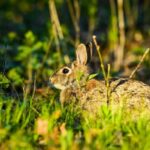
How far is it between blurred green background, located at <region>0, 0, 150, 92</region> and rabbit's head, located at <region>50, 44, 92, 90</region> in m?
0.41

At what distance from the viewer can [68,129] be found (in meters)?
5.18

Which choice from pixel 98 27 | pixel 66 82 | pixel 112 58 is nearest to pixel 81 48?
pixel 66 82


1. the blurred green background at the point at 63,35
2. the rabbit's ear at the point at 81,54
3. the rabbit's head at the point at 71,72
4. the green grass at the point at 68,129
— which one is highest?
the blurred green background at the point at 63,35

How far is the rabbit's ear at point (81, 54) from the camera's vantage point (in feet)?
24.6

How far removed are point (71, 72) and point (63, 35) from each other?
135 inches

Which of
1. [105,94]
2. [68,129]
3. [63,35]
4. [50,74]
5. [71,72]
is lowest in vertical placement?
[68,129]

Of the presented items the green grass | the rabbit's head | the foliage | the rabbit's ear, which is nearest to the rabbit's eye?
the rabbit's head

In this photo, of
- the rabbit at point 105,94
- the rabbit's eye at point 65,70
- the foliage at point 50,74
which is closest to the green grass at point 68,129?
the foliage at point 50,74

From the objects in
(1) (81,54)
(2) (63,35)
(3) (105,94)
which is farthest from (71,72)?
(2) (63,35)

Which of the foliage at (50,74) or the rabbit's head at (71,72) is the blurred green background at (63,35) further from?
the rabbit's head at (71,72)

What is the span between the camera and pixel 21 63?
30.5 ft

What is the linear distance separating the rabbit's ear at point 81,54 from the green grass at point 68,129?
5.49ft

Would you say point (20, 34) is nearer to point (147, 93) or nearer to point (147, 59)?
point (147, 59)

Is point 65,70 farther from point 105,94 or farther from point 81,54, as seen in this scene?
point 105,94
